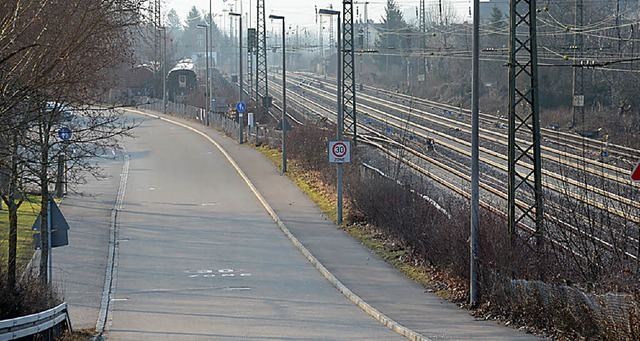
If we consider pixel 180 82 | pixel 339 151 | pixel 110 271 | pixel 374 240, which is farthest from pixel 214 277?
pixel 180 82

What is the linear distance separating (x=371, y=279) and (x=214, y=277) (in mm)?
3837

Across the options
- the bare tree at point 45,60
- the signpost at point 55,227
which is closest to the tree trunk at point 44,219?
the bare tree at point 45,60

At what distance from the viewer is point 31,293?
43.9 feet

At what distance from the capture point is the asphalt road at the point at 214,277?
53.4 ft

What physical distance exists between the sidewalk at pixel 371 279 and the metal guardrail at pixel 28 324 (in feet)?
19.0

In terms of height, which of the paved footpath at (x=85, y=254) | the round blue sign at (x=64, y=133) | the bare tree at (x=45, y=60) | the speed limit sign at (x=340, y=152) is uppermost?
the bare tree at (x=45, y=60)

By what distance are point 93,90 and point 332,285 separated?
6772 mm

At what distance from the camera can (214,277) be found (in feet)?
72.3

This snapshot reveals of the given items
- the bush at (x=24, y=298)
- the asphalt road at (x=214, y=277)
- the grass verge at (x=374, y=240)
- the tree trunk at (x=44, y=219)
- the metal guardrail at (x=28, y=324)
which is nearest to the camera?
the metal guardrail at (x=28, y=324)

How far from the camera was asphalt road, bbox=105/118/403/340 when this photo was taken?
16.3 metres

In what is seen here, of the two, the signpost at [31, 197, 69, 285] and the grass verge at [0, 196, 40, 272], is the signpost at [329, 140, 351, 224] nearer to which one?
the grass verge at [0, 196, 40, 272]

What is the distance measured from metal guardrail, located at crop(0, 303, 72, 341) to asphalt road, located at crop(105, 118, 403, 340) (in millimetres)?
3391

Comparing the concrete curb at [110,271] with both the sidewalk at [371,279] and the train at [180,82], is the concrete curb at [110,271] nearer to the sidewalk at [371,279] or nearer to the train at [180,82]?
the sidewalk at [371,279]

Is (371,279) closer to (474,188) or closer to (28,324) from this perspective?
(474,188)
